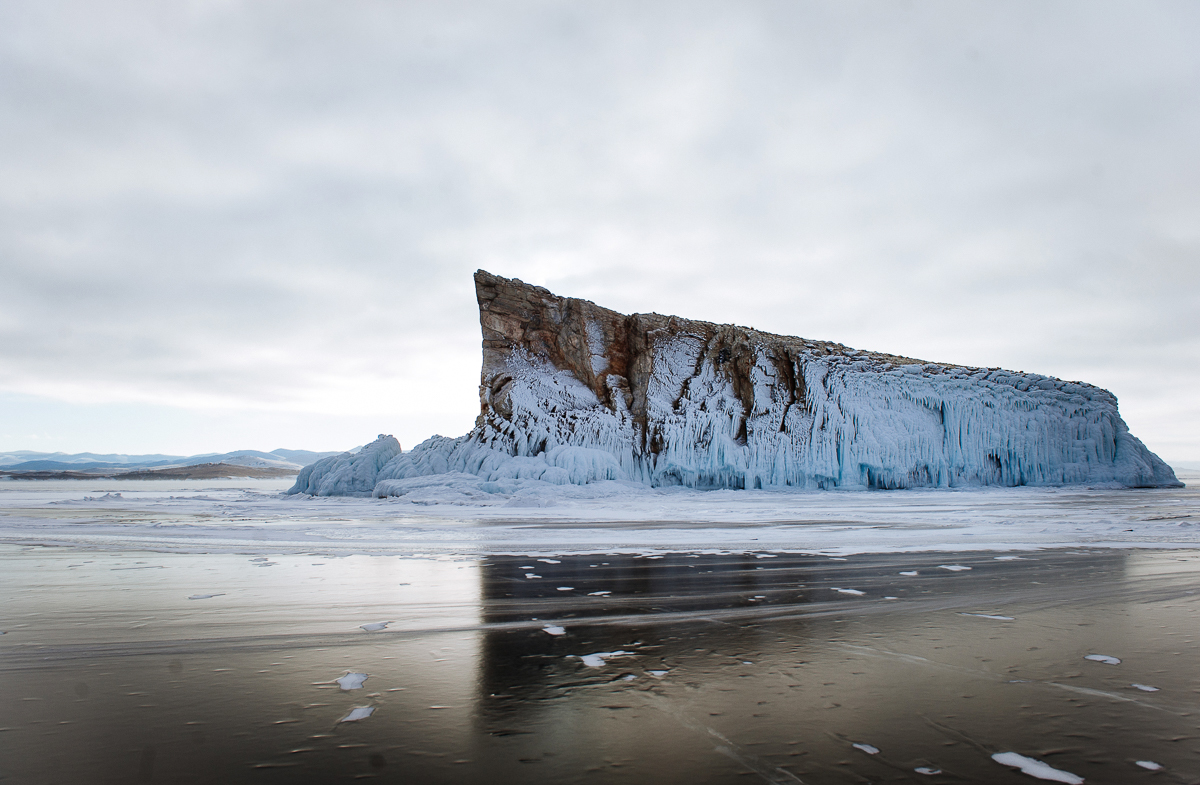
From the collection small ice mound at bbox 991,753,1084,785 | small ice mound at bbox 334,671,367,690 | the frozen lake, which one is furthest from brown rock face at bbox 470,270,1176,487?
small ice mound at bbox 991,753,1084,785

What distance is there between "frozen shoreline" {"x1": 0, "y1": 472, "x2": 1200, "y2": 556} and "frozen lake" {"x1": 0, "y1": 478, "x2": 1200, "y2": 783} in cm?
102

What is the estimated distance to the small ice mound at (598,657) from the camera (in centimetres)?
311

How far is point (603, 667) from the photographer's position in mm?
3041

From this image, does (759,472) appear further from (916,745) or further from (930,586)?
(916,745)

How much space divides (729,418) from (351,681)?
22696 mm

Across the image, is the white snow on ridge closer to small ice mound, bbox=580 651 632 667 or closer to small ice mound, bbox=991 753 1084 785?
small ice mound, bbox=580 651 632 667

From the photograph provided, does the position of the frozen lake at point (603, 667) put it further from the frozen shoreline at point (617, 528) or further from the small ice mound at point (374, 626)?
the frozen shoreline at point (617, 528)

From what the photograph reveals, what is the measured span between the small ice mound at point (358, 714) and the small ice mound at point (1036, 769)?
2.28m

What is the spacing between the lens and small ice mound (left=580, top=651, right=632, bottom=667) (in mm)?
3109

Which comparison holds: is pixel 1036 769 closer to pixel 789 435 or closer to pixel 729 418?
pixel 789 435

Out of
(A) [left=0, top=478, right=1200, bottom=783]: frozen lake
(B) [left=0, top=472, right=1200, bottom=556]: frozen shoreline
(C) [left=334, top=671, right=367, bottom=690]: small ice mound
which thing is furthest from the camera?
(B) [left=0, top=472, right=1200, bottom=556]: frozen shoreline

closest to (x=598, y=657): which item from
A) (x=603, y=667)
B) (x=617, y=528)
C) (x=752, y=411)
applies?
(x=603, y=667)

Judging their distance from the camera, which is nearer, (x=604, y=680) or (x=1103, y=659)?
(x=604, y=680)

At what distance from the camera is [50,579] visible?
5.62 m
